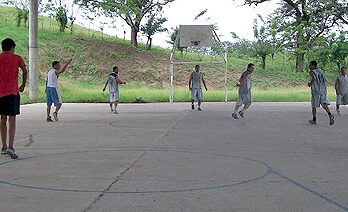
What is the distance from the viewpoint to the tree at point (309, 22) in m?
48.1

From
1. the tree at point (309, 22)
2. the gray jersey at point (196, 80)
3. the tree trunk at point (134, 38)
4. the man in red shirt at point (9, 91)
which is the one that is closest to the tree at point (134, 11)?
the tree trunk at point (134, 38)

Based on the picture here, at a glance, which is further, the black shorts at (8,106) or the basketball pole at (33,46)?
the basketball pole at (33,46)

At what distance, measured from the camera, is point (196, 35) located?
101ft

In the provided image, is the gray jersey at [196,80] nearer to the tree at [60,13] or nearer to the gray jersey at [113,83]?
the gray jersey at [113,83]

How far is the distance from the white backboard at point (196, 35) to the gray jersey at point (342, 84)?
41.4 feet

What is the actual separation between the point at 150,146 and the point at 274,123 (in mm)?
6667

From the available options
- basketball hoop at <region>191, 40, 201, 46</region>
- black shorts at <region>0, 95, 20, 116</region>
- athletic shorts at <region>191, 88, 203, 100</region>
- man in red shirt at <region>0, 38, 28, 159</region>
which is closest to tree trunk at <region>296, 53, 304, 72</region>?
basketball hoop at <region>191, 40, 201, 46</region>

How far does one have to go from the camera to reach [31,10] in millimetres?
28047

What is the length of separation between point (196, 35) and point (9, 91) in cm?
2318

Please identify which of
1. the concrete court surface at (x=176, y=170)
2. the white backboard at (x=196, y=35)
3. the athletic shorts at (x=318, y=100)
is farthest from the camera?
the white backboard at (x=196, y=35)

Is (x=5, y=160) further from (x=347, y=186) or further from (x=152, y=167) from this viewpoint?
(x=347, y=186)

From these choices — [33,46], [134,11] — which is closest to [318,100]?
[33,46]

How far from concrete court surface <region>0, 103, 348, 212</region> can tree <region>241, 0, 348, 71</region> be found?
37.6m

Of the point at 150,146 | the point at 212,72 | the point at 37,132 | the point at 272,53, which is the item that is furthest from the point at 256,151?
the point at 272,53
